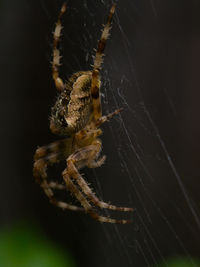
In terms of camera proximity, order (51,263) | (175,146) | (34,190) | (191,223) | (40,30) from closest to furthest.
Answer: (51,263) < (191,223) < (175,146) < (40,30) < (34,190)

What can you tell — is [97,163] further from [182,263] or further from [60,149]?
[182,263]

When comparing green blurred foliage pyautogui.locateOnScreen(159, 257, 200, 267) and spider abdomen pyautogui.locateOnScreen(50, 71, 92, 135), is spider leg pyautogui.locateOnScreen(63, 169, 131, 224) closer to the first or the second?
spider abdomen pyautogui.locateOnScreen(50, 71, 92, 135)

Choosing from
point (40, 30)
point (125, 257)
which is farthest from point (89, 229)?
point (40, 30)

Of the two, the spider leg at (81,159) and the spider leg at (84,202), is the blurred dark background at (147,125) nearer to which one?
the spider leg at (81,159)

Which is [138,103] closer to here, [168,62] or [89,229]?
[168,62]

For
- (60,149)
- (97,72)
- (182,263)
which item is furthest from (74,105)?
(182,263)

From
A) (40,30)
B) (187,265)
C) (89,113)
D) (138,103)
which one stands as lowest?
(187,265)

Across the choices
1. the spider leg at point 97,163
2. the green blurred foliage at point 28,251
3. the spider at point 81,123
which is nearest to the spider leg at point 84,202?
the spider at point 81,123
